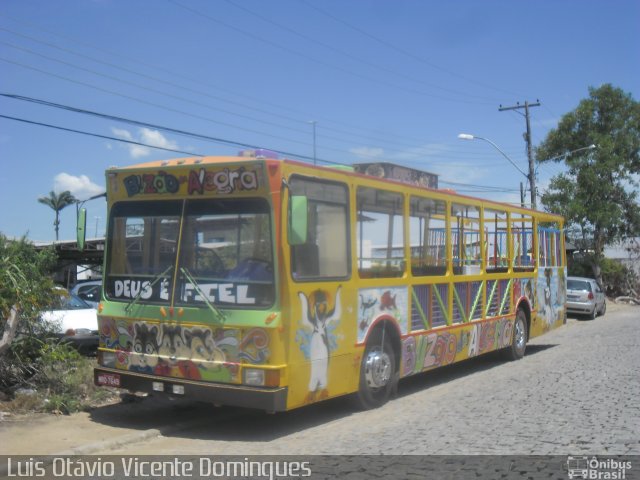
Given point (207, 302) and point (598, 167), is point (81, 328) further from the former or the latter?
point (598, 167)

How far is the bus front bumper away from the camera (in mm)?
6891

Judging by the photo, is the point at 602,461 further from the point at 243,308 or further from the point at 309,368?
the point at 243,308

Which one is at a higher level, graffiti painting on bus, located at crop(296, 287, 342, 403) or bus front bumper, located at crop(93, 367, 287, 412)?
graffiti painting on bus, located at crop(296, 287, 342, 403)

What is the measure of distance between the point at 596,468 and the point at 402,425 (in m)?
2.38

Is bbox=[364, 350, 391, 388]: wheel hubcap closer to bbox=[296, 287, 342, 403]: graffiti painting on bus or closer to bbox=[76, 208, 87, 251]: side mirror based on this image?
bbox=[296, 287, 342, 403]: graffiti painting on bus

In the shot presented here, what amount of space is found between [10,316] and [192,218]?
2530mm

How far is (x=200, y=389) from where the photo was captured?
7203 millimetres

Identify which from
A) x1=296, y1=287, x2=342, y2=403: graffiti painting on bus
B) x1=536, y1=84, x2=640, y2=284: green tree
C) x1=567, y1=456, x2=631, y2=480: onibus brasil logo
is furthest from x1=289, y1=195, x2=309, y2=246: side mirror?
x1=536, y1=84, x2=640, y2=284: green tree

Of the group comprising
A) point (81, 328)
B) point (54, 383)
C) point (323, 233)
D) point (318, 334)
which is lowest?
point (54, 383)

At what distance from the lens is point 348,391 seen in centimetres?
807

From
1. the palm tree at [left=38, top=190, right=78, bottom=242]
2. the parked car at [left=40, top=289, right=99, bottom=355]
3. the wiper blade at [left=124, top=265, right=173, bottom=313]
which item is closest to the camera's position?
the wiper blade at [left=124, top=265, right=173, bottom=313]

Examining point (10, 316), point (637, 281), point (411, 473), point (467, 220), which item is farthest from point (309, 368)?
point (637, 281)

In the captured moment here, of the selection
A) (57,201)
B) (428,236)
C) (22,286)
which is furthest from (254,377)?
(57,201)

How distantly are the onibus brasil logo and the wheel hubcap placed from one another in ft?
9.33
